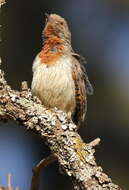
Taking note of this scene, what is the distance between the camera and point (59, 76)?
830 cm

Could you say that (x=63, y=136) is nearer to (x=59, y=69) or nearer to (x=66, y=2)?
(x=59, y=69)

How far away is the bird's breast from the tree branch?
163cm

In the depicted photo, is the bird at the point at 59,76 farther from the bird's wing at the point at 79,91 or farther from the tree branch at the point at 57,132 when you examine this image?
the tree branch at the point at 57,132

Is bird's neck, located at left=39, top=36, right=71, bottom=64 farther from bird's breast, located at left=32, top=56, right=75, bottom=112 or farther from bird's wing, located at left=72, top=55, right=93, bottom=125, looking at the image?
bird's wing, located at left=72, top=55, right=93, bottom=125

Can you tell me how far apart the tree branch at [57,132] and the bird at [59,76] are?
165 centimetres

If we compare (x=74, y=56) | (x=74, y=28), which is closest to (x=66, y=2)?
(x=74, y=28)

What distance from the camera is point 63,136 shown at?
6.37 meters

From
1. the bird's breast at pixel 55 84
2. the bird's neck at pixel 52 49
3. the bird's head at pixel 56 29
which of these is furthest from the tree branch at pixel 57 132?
the bird's head at pixel 56 29

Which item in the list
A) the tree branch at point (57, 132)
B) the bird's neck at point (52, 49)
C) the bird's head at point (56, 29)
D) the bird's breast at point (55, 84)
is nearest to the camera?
the tree branch at point (57, 132)

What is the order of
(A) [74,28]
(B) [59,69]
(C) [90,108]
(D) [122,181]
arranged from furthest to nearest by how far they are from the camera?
(A) [74,28], (C) [90,108], (D) [122,181], (B) [59,69]

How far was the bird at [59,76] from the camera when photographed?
8258 millimetres

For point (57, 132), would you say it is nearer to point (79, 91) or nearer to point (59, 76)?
point (59, 76)

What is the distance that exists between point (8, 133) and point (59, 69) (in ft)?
21.0

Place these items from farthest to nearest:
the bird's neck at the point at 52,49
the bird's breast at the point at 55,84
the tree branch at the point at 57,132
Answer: the bird's neck at the point at 52,49 → the bird's breast at the point at 55,84 → the tree branch at the point at 57,132
